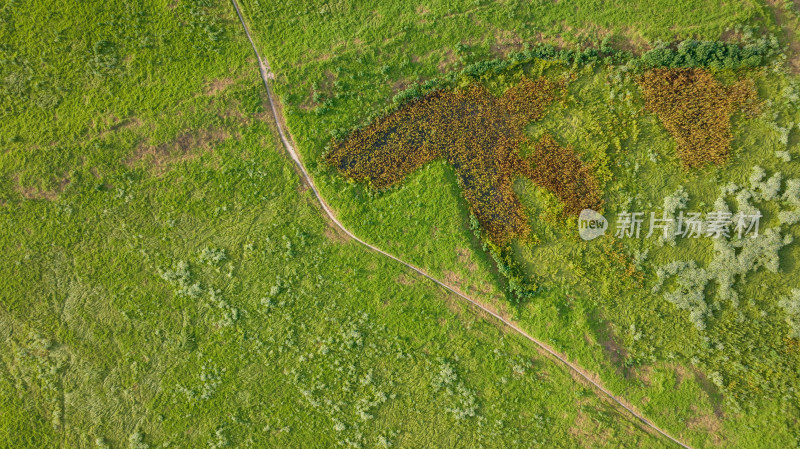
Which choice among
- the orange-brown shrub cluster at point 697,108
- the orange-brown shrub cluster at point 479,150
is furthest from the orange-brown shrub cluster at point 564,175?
the orange-brown shrub cluster at point 697,108

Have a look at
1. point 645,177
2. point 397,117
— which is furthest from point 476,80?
point 645,177

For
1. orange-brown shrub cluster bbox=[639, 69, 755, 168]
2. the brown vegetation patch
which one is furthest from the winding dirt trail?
orange-brown shrub cluster bbox=[639, 69, 755, 168]

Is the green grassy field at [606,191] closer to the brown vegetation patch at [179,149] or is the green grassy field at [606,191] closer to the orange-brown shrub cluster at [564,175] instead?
the orange-brown shrub cluster at [564,175]

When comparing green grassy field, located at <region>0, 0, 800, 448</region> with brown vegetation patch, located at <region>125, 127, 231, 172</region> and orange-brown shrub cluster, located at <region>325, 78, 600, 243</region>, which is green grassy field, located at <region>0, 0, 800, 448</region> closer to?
brown vegetation patch, located at <region>125, 127, 231, 172</region>

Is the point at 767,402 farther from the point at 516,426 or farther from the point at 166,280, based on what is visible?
the point at 166,280

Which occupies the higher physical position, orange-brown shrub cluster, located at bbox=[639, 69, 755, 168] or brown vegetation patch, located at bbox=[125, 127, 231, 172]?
brown vegetation patch, located at bbox=[125, 127, 231, 172]

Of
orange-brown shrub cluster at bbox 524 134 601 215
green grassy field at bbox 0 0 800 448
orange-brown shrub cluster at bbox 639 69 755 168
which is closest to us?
green grassy field at bbox 0 0 800 448
